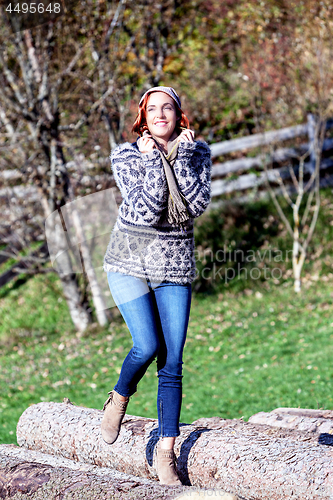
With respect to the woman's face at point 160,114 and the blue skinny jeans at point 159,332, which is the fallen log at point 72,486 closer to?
the blue skinny jeans at point 159,332

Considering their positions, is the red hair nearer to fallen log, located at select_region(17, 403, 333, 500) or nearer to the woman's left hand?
the woman's left hand

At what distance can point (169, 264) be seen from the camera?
9.62 feet

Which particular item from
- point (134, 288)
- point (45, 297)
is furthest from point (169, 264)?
point (45, 297)

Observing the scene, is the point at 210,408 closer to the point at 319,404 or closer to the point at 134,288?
the point at 319,404

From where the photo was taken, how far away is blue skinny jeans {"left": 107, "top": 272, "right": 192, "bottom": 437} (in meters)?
2.93

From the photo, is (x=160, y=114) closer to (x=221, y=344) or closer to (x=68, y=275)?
(x=221, y=344)

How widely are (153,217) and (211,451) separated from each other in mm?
1406

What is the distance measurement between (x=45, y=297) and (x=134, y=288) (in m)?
8.66

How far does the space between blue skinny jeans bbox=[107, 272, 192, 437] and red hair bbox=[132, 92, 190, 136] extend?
0.87 metres

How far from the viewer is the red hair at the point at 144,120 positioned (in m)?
3.02

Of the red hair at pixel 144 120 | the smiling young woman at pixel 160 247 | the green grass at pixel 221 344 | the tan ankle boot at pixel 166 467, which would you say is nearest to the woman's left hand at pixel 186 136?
the smiling young woman at pixel 160 247

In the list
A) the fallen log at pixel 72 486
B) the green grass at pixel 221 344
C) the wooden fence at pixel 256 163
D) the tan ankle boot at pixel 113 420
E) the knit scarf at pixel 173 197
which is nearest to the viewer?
the fallen log at pixel 72 486

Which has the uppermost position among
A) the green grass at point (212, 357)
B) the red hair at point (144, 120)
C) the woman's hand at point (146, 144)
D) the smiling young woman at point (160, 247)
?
the red hair at point (144, 120)

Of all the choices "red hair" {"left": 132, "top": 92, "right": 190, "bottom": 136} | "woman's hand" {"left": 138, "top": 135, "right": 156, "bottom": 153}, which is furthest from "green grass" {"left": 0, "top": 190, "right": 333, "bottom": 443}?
"woman's hand" {"left": 138, "top": 135, "right": 156, "bottom": 153}
